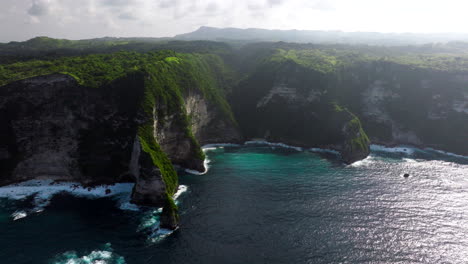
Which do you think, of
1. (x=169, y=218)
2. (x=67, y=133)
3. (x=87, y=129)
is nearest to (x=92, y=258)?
(x=169, y=218)

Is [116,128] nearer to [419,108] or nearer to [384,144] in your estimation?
[384,144]

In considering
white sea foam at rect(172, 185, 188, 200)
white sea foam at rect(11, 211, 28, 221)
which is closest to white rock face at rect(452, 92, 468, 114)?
white sea foam at rect(172, 185, 188, 200)

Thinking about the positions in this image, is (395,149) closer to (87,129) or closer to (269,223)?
(269,223)

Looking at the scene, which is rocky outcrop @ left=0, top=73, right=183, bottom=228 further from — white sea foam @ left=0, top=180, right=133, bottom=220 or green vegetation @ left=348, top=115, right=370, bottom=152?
green vegetation @ left=348, top=115, right=370, bottom=152

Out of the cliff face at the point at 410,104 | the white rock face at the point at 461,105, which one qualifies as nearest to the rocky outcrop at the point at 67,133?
the cliff face at the point at 410,104

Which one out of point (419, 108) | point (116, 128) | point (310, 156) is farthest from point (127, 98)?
point (419, 108)

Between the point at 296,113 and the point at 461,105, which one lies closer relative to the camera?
the point at 461,105
